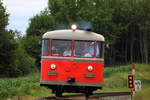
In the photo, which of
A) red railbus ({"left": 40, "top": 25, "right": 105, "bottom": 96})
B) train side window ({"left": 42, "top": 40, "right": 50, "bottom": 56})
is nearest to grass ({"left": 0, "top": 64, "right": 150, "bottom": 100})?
red railbus ({"left": 40, "top": 25, "right": 105, "bottom": 96})

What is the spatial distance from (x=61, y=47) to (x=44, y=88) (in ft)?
36.7

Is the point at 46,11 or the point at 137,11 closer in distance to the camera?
the point at 137,11

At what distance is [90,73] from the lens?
57.4 feet

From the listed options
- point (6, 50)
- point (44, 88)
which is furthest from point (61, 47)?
point (6, 50)

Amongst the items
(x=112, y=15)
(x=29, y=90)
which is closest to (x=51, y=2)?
(x=112, y=15)

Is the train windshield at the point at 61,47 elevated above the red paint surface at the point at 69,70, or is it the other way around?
the train windshield at the point at 61,47

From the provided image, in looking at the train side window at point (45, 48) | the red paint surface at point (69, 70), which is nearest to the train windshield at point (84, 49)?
the red paint surface at point (69, 70)

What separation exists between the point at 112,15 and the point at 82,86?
55732 mm

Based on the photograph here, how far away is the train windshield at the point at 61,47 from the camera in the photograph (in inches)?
688

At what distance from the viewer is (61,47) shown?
57.6 feet

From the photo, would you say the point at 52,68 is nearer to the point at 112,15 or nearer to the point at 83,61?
the point at 83,61

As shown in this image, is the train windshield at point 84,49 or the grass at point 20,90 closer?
the train windshield at point 84,49

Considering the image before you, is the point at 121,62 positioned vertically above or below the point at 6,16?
below

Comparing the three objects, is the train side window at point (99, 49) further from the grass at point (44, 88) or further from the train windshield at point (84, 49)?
the grass at point (44, 88)
